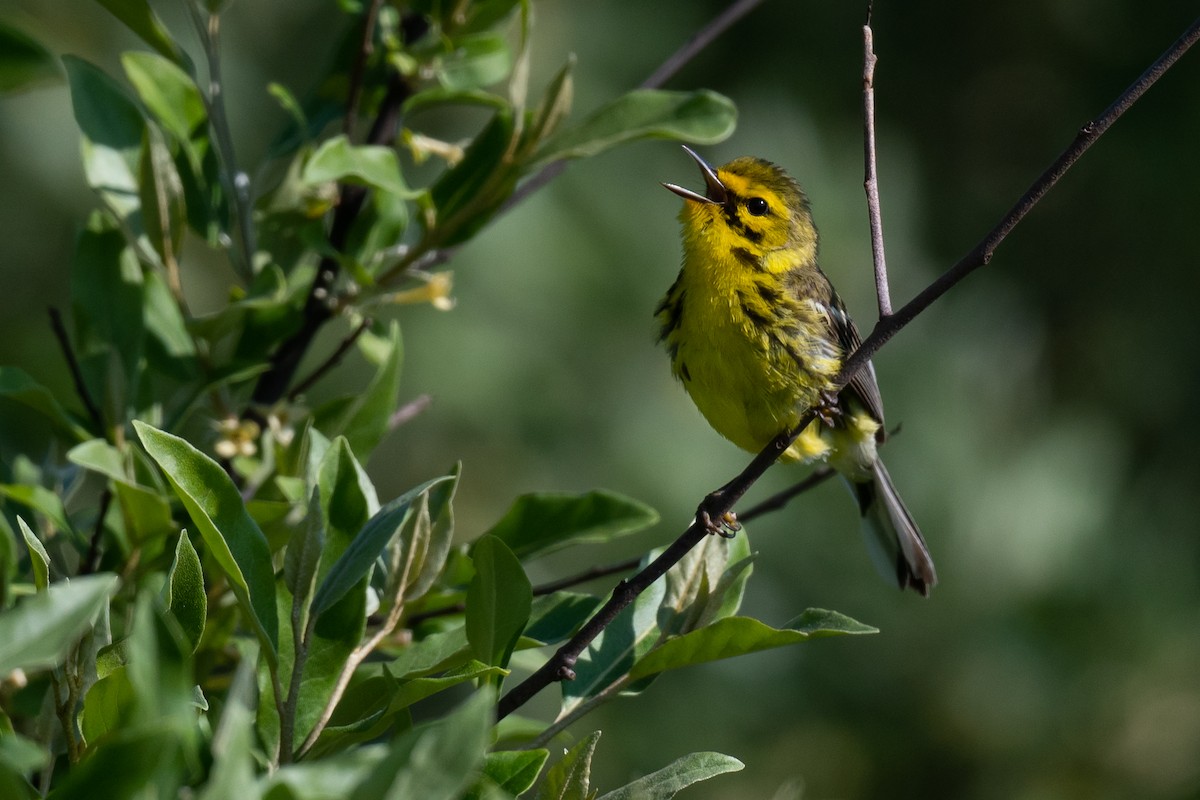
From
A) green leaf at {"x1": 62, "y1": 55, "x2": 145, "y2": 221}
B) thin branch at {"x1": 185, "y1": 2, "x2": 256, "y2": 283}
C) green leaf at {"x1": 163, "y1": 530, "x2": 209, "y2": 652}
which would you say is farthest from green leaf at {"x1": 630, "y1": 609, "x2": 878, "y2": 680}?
green leaf at {"x1": 62, "y1": 55, "x2": 145, "y2": 221}

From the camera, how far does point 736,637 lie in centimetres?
129

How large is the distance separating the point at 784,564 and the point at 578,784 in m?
3.10

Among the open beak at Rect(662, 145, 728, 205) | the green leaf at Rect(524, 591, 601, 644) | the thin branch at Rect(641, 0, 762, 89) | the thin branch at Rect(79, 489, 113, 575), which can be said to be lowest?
the thin branch at Rect(79, 489, 113, 575)

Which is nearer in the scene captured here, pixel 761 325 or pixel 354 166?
pixel 354 166

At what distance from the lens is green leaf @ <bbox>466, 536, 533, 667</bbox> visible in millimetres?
1234

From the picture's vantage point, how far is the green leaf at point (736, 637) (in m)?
1.26

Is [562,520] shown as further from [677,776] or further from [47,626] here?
[47,626]

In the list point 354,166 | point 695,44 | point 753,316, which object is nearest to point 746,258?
point 753,316

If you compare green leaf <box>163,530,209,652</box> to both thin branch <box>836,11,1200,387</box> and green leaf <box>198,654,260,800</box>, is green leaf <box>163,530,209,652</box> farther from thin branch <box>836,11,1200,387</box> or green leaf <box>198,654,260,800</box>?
thin branch <box>836,11,1200,387</box>

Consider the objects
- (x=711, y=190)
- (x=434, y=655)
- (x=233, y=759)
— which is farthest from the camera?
(x=711, y=190)

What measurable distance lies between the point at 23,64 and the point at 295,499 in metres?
0.66

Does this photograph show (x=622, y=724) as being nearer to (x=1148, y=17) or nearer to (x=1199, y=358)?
(x=1199, y=358)

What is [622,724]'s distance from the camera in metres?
4.29

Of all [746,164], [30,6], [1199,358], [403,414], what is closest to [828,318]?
[746,164]
